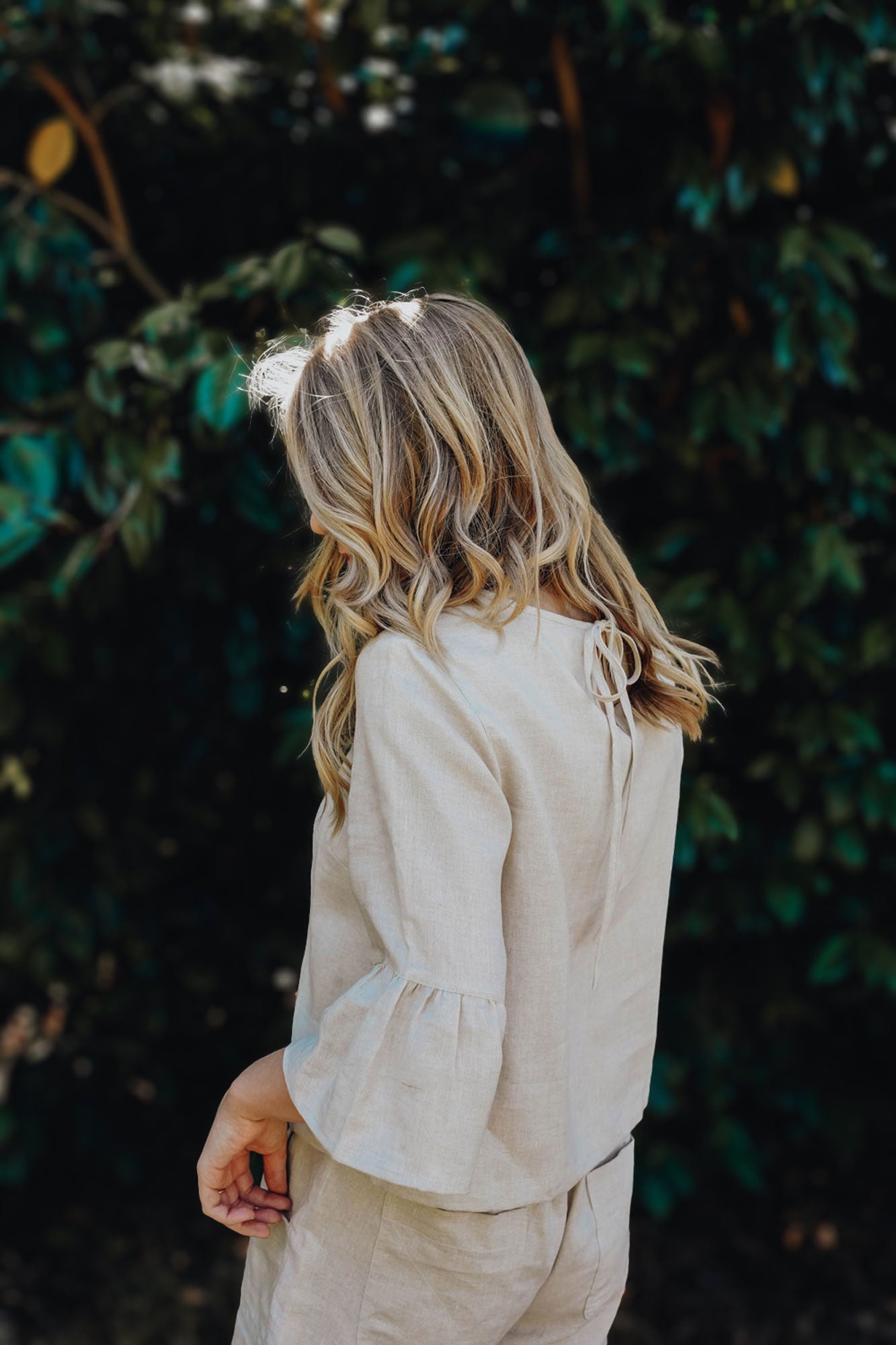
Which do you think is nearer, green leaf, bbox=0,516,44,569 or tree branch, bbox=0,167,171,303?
green leaf, bbox=0,516,44,569

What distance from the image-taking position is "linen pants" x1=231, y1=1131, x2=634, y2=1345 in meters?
1.10

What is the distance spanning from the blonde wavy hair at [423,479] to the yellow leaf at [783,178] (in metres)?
1.07

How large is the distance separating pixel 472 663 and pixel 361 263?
1464 millimetres

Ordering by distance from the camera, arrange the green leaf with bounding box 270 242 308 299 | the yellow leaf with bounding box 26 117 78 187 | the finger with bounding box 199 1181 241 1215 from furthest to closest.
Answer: the yellow leaf with bounding box 26 117 78 187 → the green leaf with bounding box 270 242 308 299 → the finger with bounding box 199 1181 241 1215

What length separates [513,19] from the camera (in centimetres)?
216

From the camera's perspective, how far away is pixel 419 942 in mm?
965

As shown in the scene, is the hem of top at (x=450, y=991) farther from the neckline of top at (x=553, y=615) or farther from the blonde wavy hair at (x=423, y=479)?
the neckline of top at (x=553, y=615)

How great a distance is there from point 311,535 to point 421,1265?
1.35 meters

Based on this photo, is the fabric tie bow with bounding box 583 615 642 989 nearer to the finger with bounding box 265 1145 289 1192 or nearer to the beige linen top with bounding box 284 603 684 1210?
the beige linen top with bounding box 284 603 684 1210

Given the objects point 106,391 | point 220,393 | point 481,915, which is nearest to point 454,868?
point 481,915

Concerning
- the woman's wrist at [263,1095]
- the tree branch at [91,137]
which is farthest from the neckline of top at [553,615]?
the tree branch at [91,137]

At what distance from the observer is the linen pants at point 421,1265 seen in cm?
110

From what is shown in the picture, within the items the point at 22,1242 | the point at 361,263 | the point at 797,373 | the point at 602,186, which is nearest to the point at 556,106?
the point at 602,186

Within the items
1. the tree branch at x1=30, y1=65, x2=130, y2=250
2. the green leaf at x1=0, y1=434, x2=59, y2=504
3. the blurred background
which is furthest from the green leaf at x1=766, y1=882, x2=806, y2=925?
the tree branch at x1=30, y1=65, x2=130, y2=250
